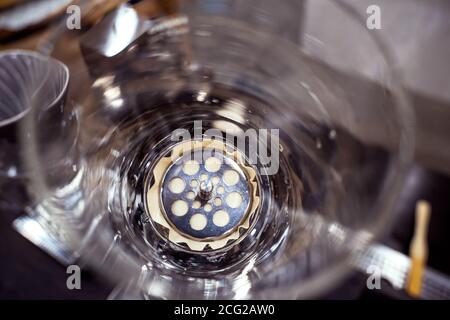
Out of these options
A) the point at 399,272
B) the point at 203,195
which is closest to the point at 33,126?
the point at 203,195

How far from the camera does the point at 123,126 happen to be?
1.56ft

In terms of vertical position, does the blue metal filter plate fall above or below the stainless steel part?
above

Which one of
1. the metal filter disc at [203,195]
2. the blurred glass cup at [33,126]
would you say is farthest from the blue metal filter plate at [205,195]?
the blurred glass cup at [33,126]

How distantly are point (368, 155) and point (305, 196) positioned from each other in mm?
75

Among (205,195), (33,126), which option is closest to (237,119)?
(205,195)

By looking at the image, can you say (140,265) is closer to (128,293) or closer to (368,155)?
(128,293)

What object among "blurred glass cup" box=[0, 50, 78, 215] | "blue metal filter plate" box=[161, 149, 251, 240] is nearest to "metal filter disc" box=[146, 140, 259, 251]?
"blue metal filter plate" box=[161, 149, 251, 240]

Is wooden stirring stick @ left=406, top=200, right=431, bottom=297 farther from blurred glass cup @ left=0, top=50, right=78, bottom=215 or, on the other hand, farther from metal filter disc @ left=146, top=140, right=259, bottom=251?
blurred glass cup @ left=0, top=50, right=78, bottom=215

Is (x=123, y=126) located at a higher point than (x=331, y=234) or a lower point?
higher

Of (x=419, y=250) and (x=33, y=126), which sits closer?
(x=33, y=126)

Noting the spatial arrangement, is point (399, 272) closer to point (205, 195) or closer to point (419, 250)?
point (419, 250)

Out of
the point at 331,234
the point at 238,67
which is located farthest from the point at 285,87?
the point at 331,234

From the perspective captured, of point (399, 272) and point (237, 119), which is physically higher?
point (237, 119)

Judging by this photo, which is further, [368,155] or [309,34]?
[309,34]
